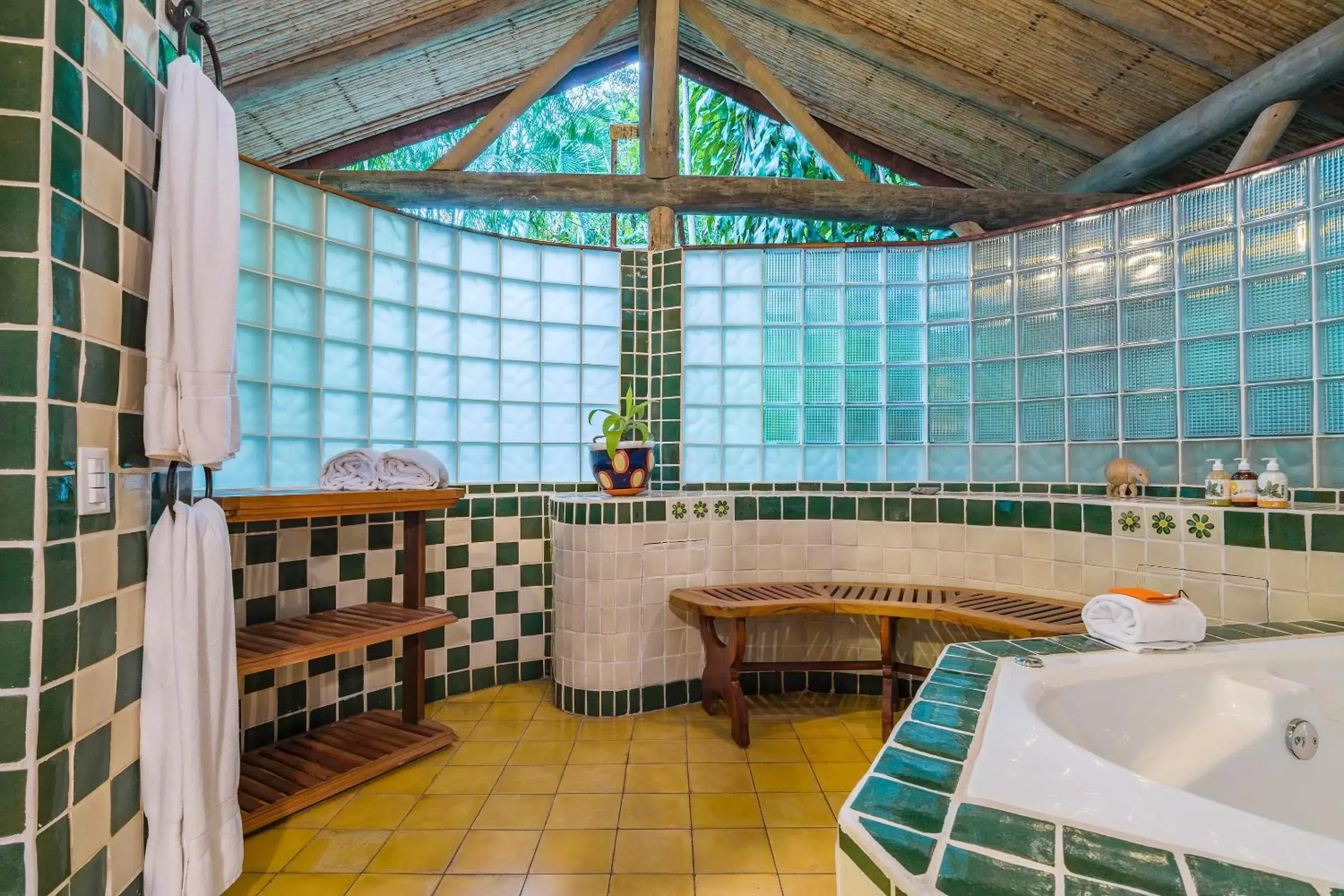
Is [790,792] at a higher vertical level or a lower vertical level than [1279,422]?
lower

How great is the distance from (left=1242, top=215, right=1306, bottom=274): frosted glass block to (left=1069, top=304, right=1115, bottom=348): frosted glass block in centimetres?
42

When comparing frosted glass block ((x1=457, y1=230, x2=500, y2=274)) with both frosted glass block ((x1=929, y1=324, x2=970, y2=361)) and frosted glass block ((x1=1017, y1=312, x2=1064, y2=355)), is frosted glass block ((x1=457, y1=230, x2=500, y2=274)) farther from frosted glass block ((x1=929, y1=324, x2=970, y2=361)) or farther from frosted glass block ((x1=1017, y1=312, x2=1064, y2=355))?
frosted glass block ((x1=1017, y1=312, x2=1064, y2=355))

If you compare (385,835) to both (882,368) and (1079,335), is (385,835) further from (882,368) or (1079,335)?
(1079,335)

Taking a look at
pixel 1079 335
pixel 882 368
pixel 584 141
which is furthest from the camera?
pixel 584 141

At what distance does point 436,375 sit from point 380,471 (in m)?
0.76

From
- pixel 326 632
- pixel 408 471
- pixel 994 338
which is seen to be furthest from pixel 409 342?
pixel 994 338

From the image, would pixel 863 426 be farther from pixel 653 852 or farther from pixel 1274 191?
pixel 653 852

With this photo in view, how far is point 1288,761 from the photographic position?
132cm

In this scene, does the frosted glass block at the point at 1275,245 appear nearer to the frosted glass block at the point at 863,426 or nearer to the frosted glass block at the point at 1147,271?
the frosted glass block at the point at 1147,271

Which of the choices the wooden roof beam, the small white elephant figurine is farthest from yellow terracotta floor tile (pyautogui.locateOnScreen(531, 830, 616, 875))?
the wooden roof beam

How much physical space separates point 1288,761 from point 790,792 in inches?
48.5

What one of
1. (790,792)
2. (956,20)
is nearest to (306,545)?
(790,792)

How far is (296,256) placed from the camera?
8.20 feet

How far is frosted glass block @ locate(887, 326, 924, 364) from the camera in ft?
9.88
